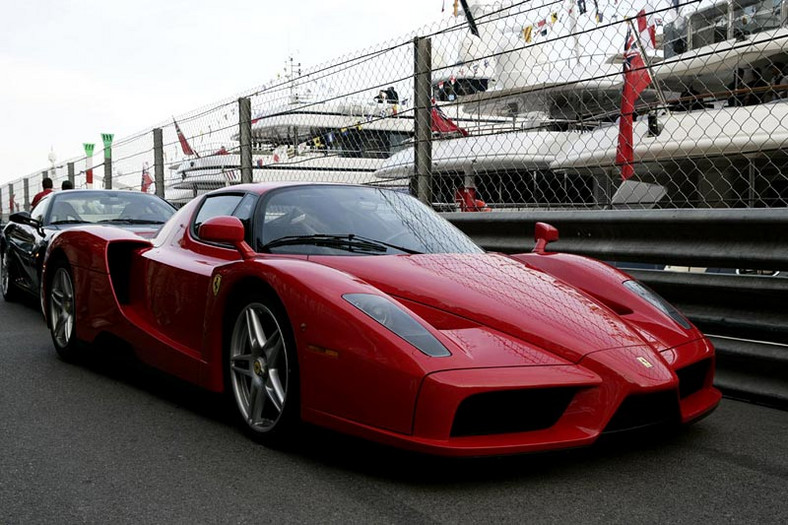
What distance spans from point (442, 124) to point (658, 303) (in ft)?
Result: 10.2

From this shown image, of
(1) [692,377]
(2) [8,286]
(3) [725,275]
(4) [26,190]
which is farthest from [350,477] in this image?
(4) [26,190]

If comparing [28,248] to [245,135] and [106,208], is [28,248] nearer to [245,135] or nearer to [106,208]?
[106,208]

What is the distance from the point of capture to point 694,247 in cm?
439

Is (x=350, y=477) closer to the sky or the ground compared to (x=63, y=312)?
closer to the ground

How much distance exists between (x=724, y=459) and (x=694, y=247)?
60.1 inches

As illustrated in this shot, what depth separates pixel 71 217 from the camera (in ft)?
24.3

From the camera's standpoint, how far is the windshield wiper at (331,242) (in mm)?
3725

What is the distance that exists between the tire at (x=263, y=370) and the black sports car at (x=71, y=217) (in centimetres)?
389

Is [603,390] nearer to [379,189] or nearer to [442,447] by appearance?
[442,447]

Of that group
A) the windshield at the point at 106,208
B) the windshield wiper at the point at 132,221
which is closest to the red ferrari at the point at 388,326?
the windshield wiper at the point at 132,221

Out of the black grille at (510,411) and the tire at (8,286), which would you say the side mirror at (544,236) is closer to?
the black grille at (510,411)

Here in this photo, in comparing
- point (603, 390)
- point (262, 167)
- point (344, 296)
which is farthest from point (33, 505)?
point (262, 167)

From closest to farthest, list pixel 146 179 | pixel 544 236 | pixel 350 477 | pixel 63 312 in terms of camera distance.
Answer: pixel 350 477 → pixel 544 236 → pixel 63 312 → pixel 146 179

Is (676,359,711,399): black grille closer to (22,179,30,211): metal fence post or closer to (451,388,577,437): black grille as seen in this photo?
(451,388,577,437): black grille
